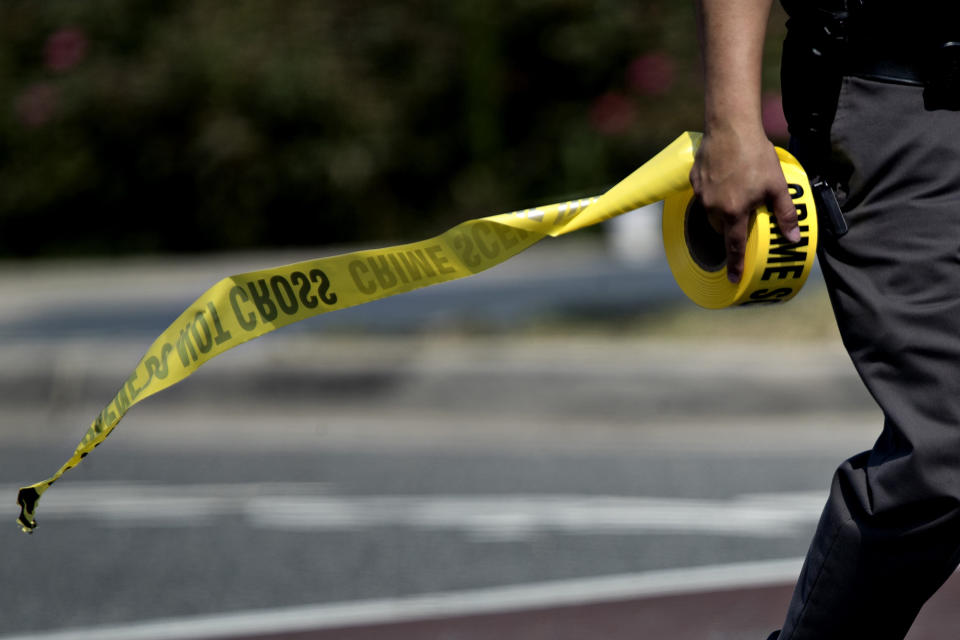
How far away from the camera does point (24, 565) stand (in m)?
4.10

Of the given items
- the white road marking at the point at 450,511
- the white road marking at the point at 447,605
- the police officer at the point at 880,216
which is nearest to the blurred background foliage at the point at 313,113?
the white road marking at the point at 450,511

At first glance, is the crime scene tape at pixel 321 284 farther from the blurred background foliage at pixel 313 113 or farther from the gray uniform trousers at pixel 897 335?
the blurred background foliage at pixel 313 113

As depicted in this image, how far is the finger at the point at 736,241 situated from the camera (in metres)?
1.97

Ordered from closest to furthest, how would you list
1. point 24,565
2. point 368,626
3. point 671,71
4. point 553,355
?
1. point 368,626
2. point 24,565
3. point 553,355
4. point 671,71

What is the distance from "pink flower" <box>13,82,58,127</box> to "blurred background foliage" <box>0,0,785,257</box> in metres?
0.02

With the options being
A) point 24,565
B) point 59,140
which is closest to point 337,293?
point 24,565

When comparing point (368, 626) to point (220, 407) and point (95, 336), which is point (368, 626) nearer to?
point (220, 407)

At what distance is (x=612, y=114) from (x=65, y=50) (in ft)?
18.4

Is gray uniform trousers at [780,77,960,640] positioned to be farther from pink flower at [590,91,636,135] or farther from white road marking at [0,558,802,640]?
pink flower at [590,91,636,135]

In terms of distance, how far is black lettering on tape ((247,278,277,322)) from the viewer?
2.40 metres

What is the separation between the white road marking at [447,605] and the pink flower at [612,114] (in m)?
10.6

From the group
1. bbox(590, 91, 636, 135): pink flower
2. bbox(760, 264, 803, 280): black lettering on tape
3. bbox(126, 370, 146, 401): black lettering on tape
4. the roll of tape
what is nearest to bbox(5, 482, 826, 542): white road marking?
bbox(126, 370, 146, 401): black lettering on tape

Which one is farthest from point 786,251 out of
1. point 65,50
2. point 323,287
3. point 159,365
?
point 65,50

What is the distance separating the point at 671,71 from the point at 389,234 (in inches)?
132
